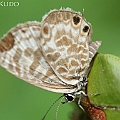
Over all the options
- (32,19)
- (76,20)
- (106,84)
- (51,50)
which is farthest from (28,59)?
(32,19)

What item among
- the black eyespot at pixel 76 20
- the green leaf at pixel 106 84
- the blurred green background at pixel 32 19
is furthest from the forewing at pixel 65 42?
the green leaf at pixel 106 84

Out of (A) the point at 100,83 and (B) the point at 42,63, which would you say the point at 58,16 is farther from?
(A) the point at 100,83

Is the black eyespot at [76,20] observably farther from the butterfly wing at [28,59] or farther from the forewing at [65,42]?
the butterfly wing at [28,59]

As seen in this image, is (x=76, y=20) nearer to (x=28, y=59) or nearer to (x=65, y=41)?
(x=65, y=41)

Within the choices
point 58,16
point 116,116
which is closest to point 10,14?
point 58,16

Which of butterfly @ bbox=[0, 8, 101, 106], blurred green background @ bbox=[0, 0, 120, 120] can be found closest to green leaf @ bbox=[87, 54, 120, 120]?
A: butterfly @ bbox=[0, 8, 101, 106]

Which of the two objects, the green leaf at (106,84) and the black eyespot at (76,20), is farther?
the black eyespot at (76,20)
